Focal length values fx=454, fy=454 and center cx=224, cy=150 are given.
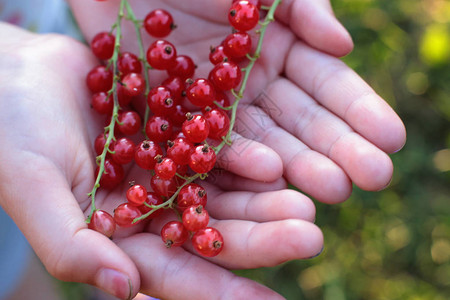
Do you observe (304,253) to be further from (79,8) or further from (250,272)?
(79,8)

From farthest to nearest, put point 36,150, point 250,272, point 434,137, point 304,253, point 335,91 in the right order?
point 434,137
point 250,272
point 335,91
point 36,150
point 304,253

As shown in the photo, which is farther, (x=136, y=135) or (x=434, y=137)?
(x=434, y=137)

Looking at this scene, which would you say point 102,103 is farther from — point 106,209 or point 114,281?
point 114,281

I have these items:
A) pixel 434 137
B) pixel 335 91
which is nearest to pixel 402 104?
pixel 434 137

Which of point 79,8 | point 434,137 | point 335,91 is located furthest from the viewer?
point 434,137

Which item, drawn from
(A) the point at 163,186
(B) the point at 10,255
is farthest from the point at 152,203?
(B) the point at 10,255

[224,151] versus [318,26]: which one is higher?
[318,26]

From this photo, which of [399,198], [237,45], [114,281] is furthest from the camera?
[399,198]
